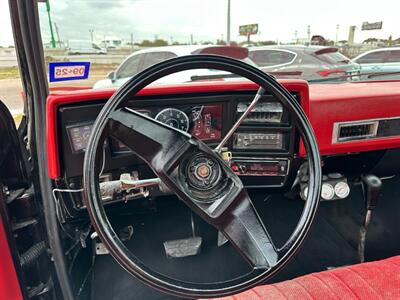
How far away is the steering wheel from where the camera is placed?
1.06 m

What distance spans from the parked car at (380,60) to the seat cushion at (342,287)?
101 cm

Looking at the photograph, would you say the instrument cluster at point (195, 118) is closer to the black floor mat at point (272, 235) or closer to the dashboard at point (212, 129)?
the dashboard at point (212, 129)

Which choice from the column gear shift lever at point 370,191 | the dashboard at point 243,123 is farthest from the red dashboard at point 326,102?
the column gear shift lever at point 370,191

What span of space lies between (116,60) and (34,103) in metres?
0.35

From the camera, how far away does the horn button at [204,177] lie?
3.88ft

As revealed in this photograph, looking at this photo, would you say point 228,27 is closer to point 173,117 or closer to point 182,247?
point 173,117

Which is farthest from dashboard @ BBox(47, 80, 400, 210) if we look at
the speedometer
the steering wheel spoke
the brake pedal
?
the brake pedal

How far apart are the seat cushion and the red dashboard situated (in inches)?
21.1

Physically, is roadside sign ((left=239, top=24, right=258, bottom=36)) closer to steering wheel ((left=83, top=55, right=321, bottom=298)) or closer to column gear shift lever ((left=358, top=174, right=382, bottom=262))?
steering wheel ((left=83, top=55, right=321, bottom=298))

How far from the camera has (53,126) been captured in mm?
1296

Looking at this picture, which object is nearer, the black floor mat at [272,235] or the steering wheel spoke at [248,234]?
the steering wheel spoke at [248,234]

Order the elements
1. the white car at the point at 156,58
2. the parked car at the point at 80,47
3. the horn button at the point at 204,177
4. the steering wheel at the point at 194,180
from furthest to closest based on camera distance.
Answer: the white car at the point at 156,58 < the parked car at the point at 80,47 < the horn button at the point at 204,177 < the steering wheel at the point at 194,180

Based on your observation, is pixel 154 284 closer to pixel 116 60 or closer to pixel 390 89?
pixel 116 60

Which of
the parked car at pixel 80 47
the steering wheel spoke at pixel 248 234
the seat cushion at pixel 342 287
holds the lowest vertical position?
the seat cushion at pixel 342 287
